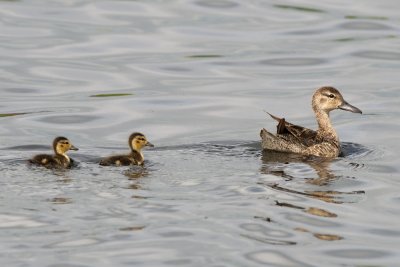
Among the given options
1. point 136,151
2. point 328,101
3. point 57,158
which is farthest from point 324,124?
point 57,158

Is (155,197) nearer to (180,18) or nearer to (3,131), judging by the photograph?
(3,131)

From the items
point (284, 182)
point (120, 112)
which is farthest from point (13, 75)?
point (284, 182)

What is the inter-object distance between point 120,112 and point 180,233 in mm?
6820

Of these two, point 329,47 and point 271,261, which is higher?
point 329,47

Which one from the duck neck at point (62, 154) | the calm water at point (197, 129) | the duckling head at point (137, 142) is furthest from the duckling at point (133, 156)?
the duck neck at point (62, 154)

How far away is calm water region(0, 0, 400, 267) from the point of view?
11680 millimetres

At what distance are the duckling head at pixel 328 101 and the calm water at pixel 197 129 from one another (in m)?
0.55

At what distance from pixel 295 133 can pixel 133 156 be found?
7.67 ft

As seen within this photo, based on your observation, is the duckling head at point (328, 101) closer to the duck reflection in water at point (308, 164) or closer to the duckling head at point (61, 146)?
the duck reflection in water at point (308, 164)

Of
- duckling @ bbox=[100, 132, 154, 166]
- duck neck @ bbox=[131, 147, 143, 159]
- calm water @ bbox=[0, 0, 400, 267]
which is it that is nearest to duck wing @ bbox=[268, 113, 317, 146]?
calm water @ bbox=[0, 0, 400, 267]

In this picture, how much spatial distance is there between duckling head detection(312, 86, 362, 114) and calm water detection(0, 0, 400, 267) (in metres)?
0.55

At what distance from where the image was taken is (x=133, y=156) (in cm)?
1466

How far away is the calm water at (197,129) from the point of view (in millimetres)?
11680

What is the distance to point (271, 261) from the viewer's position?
11.2 m
